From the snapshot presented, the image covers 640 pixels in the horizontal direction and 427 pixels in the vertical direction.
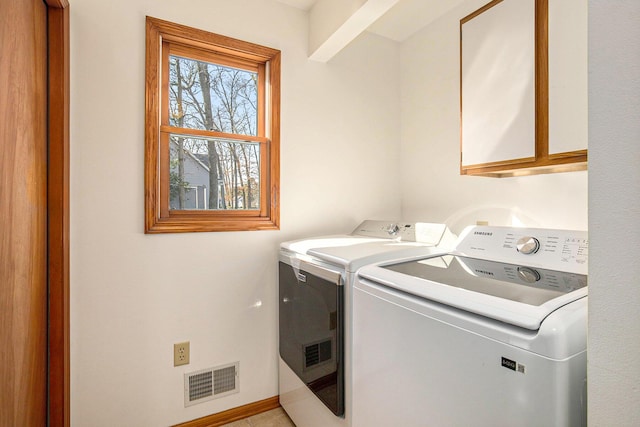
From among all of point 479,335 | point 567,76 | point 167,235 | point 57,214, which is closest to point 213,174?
point 167,235

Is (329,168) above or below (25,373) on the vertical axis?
above

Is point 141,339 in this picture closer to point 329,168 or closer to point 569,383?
point 329,168

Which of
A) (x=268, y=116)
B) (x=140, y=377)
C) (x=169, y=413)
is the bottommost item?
(x=169, y=413)

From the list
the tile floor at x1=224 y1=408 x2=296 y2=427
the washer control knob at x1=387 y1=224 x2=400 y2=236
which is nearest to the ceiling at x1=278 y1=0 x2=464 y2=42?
the washer control knob at x1=387 y1=224 x2=400 y2=236

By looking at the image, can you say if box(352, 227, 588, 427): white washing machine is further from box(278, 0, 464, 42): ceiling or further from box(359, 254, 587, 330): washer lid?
box(278, 0, 464, 42): ceiling

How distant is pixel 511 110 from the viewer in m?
1.34

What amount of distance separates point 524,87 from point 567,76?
5.7 inches

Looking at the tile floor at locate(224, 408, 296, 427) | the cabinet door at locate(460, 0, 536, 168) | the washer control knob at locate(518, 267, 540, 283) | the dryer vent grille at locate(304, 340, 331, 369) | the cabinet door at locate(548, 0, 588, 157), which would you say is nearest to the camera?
the washer control knob at locate(518, 267, 540, 283)

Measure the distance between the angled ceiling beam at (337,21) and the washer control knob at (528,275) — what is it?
1280mm

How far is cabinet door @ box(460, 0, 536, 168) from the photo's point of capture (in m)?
1.28

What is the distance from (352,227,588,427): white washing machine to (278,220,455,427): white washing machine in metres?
0.08

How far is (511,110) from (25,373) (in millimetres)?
2164

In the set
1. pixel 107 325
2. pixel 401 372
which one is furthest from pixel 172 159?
pixel 401 372

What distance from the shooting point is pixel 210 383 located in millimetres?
1743
